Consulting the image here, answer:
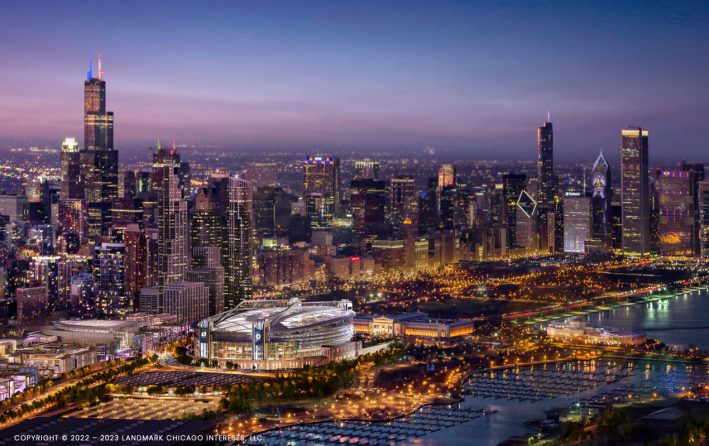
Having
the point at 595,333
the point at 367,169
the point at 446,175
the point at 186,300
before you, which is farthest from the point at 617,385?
the point at 367,169

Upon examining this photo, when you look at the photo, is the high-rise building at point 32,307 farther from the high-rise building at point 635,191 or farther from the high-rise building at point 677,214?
the high-rise building at point 677,214

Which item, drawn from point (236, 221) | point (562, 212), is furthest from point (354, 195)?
point (236, 221)

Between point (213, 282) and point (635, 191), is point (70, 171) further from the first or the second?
point (635, 191)

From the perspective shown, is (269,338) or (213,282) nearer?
(269,338)

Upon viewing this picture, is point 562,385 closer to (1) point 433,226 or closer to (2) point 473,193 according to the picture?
(1) point 433,226

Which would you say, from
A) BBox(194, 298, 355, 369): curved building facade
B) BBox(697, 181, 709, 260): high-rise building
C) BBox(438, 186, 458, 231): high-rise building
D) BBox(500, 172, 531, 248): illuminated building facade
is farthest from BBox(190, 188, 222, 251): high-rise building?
BBox(697, 181, 709, 260): high-rise building

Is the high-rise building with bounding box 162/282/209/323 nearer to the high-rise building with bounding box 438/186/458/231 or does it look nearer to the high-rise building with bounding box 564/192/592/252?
the high-rise building with bounding box 438/186/458/231

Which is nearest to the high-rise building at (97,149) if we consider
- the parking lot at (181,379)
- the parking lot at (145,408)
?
the parking lot at (181,379)
